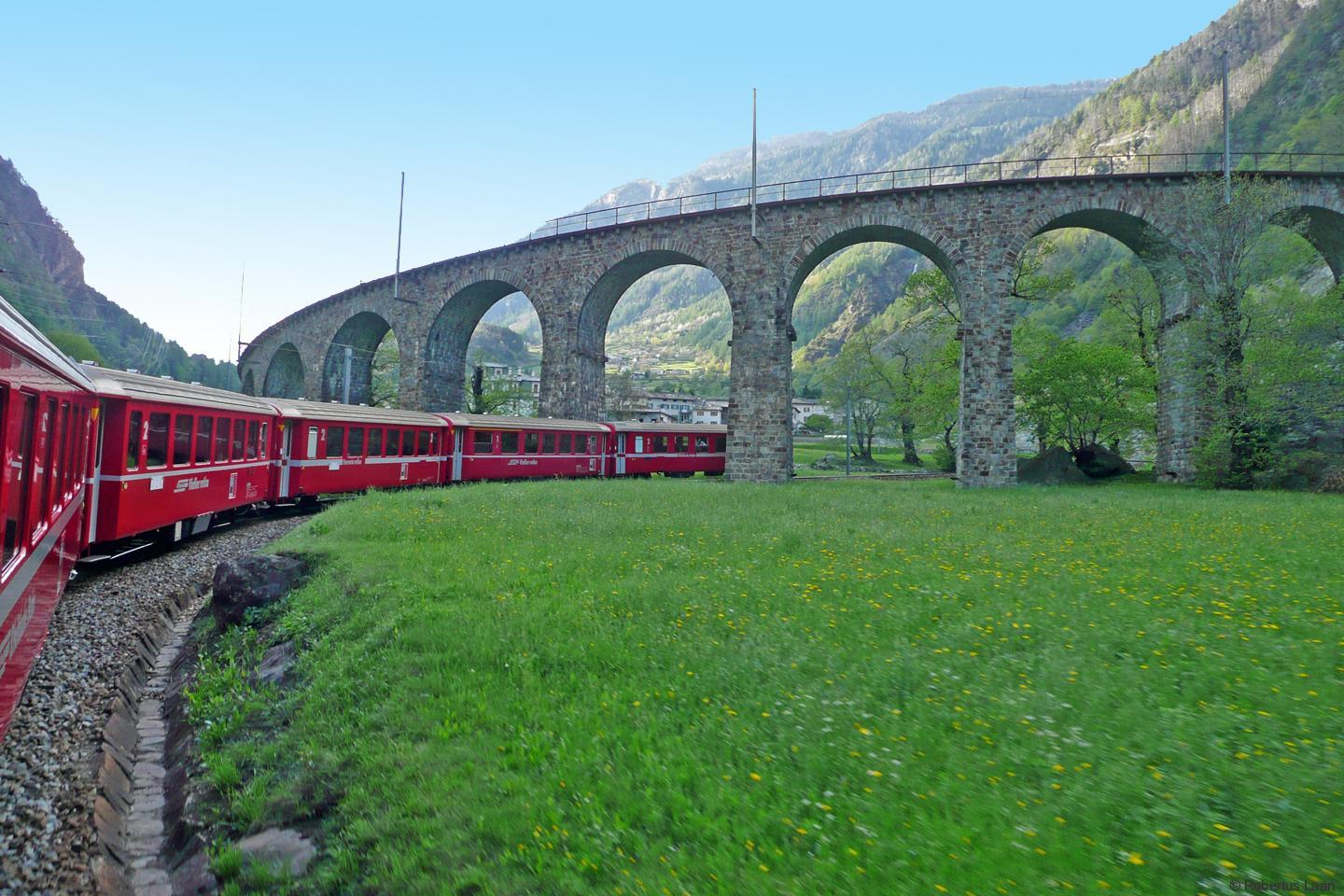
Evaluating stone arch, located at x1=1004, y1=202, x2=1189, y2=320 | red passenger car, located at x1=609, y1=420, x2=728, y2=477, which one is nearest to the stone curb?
red passenger car, located at x1=609, y1=420, x2=728, y2=477

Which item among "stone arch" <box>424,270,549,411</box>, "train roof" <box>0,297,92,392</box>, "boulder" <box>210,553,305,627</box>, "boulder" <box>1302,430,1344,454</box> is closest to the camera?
"train roof" <box>0,297,92,392</box>

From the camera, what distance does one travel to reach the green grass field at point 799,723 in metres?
3.20

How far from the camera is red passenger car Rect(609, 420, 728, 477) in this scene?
29.5 m

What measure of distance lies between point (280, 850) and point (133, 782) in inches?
94.9

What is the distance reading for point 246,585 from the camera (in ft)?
29.5

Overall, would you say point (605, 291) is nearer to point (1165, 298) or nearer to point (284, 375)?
point (1165, 298)

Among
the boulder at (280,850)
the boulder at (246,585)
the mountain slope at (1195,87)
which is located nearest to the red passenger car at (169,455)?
the boulder at (246,585)

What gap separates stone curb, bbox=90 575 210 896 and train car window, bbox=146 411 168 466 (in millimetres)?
3596

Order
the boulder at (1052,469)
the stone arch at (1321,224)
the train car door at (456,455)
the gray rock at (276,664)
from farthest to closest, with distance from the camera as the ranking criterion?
the boulder at (1052,469)
the stone arch at (1321,224)
the train car door at (456,455)
the gray rock at (276,664)

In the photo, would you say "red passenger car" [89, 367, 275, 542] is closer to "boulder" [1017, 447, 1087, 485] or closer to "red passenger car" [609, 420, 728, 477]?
"red passenger car" [609, 420, 728, 477]

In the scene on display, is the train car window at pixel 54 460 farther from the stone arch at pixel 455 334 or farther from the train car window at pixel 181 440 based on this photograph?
the stone arch at pixel 455 334

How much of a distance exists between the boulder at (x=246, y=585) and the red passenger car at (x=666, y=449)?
1952 cm

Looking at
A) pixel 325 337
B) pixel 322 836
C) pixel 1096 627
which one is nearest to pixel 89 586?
pixel 322 836

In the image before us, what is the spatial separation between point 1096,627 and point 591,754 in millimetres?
4760
